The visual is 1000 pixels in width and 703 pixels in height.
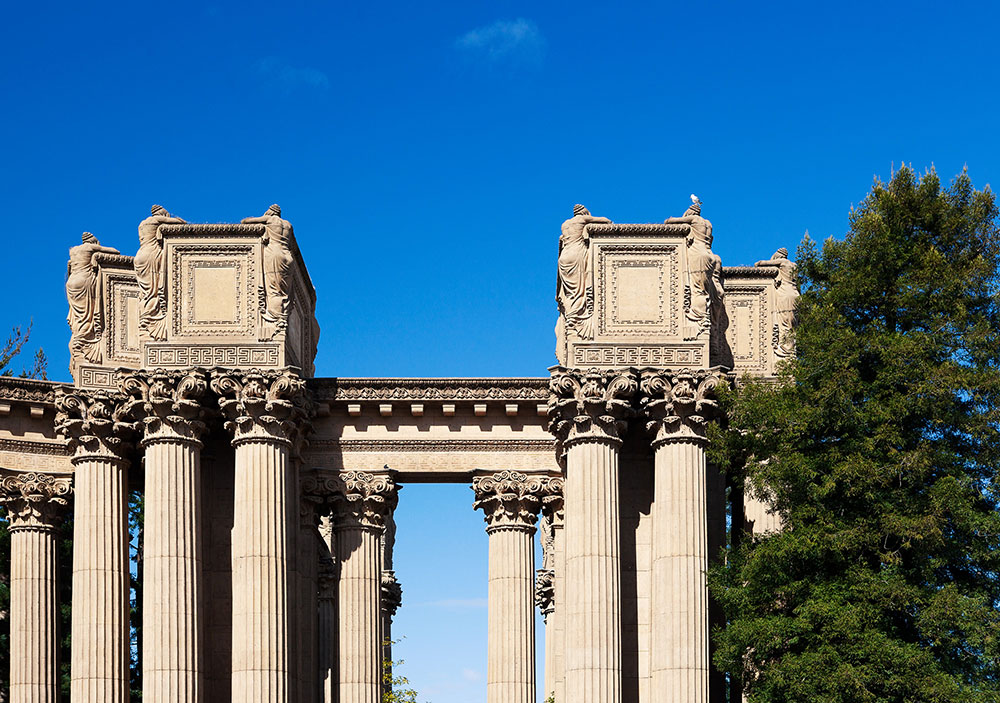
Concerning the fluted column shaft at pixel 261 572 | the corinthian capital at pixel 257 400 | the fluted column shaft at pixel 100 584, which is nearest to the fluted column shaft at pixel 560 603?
the fluted column shaft at pixel 261 572

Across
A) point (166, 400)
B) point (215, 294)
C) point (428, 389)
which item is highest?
point (215, 294)

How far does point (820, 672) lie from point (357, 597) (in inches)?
575

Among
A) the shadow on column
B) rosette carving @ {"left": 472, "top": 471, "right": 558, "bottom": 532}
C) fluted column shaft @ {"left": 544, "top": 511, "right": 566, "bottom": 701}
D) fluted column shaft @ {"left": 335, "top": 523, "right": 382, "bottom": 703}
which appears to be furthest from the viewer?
rosette carving @ {"left": 472, "top": 471, "right": 558, "bottom": 532}

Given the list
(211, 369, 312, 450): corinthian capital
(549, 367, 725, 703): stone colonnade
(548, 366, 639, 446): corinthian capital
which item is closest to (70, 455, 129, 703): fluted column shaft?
(211, 369, 312, 450): corinthian capital

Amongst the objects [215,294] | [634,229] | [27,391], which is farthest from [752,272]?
[27,391]

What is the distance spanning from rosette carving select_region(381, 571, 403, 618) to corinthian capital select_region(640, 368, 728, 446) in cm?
2593

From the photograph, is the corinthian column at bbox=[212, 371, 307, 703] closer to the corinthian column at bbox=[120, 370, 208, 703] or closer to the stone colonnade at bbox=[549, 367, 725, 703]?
the corinthian column at bbox=[120, 370, 208, 703]

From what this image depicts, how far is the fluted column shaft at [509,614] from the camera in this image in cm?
5416

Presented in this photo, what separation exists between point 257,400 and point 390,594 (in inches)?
1014

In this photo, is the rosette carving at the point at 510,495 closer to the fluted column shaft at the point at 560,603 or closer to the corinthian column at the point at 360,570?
the fluted column shaft at the point at 560,603

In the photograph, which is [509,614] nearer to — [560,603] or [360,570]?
[560,603]

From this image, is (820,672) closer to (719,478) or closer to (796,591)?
(796,591)

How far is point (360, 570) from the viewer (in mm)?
52969

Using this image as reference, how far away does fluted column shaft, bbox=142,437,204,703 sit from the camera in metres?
48.0
